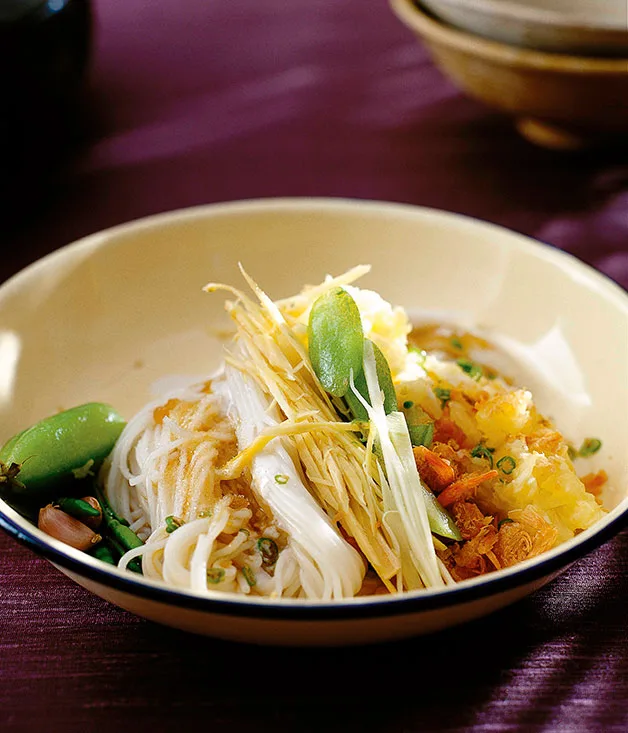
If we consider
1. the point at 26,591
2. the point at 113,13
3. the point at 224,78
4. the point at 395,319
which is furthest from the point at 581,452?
the point at 113,13

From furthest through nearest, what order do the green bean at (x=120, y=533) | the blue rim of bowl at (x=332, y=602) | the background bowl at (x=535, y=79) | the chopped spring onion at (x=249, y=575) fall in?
1. the background bowl at (x=535, y=79)
2. the green bean at (x=120, y=533)
3. the chopped spring onion at (x=249, y=575)
4. the blue rim of bowl at (x=332, y=602)

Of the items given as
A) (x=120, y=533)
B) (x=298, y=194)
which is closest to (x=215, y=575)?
(x=120, y=533)

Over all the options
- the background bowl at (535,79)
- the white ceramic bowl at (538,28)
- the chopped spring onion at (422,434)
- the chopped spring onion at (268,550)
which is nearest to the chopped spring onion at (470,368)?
the chopped spring onion at (422,434)

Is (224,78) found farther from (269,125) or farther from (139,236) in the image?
(139,236)

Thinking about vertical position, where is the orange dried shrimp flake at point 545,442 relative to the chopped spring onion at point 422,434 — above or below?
below

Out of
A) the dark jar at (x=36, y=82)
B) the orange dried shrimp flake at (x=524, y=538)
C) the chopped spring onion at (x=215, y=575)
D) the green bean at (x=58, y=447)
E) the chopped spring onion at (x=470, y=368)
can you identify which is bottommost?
the chopped spring onion at (x=470, y=368)

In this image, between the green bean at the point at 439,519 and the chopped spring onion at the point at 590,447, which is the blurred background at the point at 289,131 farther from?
the green bean at the point at 439,519

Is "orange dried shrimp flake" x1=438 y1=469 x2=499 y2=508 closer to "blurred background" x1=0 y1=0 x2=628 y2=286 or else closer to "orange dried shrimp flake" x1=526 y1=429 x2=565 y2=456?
"orange dried shrimp flake" x1=526 y1=429 x2=565 y2=456
